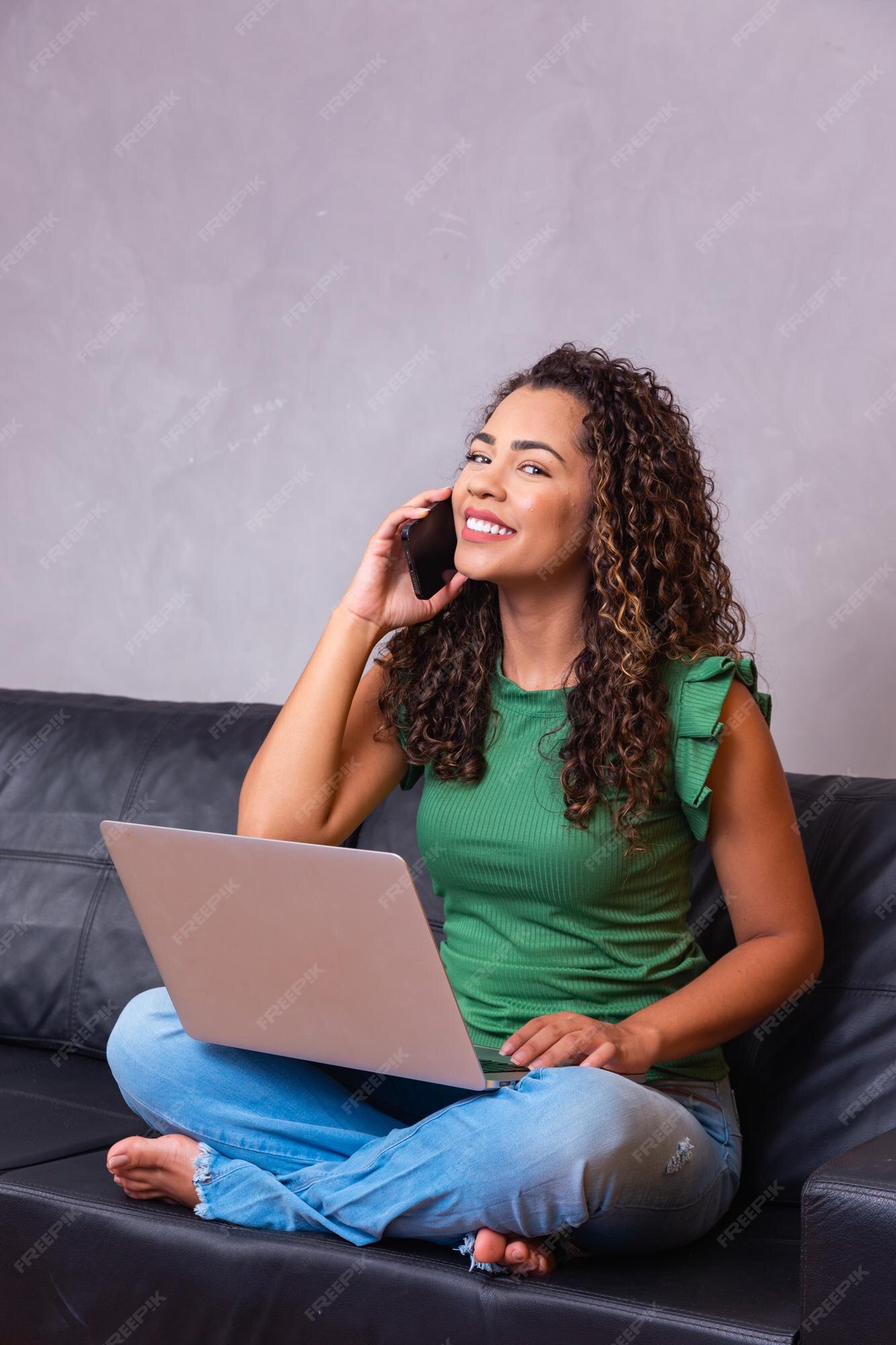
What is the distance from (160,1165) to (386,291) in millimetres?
1705

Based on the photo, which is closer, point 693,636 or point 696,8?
point 693,636

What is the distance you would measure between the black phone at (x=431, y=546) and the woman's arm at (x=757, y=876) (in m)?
0.40

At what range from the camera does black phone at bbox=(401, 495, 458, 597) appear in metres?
1.73

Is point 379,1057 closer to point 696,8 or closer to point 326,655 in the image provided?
point 326,655

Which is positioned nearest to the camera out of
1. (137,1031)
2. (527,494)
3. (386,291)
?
(137,1031)

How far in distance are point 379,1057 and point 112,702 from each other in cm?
120

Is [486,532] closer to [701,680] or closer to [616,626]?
[616,626]

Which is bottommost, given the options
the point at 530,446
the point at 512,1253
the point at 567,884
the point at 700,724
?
the point at 512,1253

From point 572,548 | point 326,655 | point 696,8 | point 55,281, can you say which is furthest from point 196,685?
point 696,8

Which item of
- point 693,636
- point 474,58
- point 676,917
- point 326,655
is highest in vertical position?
point 474,58

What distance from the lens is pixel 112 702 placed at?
241 centimetres

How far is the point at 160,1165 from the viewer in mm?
1457

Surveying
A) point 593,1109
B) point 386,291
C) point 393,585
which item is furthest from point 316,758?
point 386,291

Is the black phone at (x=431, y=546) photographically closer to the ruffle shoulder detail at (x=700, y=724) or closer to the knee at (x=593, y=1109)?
the ruffle shoulder detail at (x=700, y=724)
